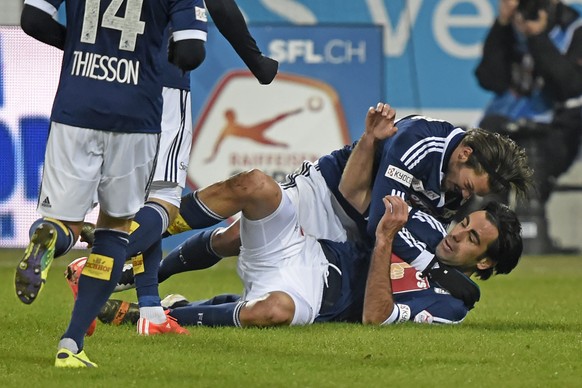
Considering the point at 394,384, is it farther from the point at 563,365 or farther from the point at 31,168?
the point at 31,168

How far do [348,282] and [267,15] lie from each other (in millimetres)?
5848

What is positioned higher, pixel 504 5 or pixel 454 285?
pixel 504 5

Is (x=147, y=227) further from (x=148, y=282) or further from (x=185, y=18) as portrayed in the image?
(x=185, y=18)

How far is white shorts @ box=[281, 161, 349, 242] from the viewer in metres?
6.76

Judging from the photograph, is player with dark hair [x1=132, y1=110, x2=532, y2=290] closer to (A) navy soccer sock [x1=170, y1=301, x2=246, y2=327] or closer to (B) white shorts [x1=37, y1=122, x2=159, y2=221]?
(A) navy soccer sock [x1=170, y1=301, x2=246, y2=327]

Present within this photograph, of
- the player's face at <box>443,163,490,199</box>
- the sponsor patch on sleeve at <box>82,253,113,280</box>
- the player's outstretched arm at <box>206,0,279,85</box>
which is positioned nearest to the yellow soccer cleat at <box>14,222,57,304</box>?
the sponsor patch on sleeve at <box>82,253,113,280</box>

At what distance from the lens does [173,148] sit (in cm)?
630

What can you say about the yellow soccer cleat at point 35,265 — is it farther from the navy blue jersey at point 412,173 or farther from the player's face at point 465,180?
the player's face at point 465,180

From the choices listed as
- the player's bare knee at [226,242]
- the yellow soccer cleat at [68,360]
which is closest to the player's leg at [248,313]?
the player's bare knee at [226,242]

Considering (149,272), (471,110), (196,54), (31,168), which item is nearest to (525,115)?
(471,110)

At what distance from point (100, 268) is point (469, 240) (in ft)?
7.92

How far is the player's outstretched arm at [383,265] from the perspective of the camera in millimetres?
6324

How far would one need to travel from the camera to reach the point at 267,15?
1198cm

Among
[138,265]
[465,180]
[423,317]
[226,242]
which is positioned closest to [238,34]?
[138,265]
